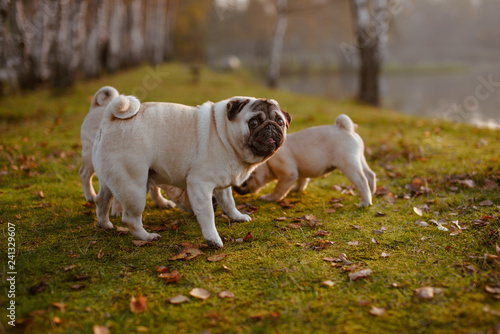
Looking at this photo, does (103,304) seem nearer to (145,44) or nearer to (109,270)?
(109,270)

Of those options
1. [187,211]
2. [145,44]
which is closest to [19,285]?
[187,211]

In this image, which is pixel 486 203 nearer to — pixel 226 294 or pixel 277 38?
pixel 226 294

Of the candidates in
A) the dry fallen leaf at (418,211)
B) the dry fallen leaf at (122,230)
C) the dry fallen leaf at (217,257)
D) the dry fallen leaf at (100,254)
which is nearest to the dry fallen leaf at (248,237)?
the dry fallen leaf at (217,257)

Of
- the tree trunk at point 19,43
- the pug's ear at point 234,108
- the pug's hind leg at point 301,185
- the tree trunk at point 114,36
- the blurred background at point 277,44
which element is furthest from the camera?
the tree trunk at point 114,36

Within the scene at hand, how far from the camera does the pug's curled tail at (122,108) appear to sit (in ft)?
13.6

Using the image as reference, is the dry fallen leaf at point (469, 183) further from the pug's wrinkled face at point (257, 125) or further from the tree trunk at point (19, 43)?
the tree trunk at point (19, 43)

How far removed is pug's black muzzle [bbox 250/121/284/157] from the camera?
408 centimetres

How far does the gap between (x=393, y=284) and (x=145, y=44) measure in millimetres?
46327

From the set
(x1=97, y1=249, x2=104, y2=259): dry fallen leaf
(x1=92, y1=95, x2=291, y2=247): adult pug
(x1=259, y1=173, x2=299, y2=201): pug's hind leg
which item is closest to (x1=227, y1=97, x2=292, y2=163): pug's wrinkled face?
(x1=92, y1=95, x2=291, y2=247): adult pug

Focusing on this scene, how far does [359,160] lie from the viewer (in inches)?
226

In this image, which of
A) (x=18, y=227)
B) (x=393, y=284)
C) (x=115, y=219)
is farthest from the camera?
(x=115, y=219)

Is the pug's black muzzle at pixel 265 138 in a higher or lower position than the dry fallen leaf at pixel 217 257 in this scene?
higher

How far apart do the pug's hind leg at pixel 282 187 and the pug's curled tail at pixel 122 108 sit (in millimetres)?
2594

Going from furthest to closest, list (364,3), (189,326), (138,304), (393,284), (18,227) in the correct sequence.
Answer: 1. (364,3)
2. (18,227)
3. (393,284)
4. (138,304)
5. (189,326)
